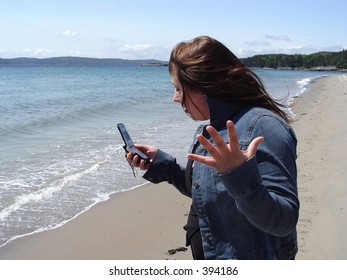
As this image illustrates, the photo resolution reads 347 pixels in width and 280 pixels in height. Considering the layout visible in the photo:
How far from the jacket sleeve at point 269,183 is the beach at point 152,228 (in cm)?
327

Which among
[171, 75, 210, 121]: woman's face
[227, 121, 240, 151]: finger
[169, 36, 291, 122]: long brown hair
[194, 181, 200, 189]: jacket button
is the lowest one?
[194, 181, 200, 189]: jacket button

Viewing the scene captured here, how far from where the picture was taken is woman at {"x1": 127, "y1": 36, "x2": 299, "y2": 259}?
1.52m

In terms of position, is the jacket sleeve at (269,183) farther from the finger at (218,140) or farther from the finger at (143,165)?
the finger at (143,165)

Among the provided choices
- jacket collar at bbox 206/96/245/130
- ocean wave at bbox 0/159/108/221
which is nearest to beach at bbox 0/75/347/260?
ocean wave at bbox 0/159/108/221

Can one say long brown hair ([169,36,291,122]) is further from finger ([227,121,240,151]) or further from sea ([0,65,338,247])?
sea ([0,65,338,247])

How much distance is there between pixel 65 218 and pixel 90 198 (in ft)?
2.81

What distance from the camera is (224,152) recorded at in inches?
58.6

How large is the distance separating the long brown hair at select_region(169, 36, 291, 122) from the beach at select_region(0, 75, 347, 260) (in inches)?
127

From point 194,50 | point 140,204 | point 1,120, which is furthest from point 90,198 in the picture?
point 1,120

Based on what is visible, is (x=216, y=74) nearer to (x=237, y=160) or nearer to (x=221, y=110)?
(x=221, y=110)

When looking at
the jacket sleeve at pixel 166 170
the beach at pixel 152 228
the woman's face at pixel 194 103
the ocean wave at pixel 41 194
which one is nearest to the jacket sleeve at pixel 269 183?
the woman's face at pixel 194 103

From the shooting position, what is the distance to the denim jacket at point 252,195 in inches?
60.2

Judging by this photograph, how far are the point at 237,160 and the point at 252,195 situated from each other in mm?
139

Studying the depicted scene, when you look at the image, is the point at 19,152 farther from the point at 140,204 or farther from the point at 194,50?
the point at 194,50
